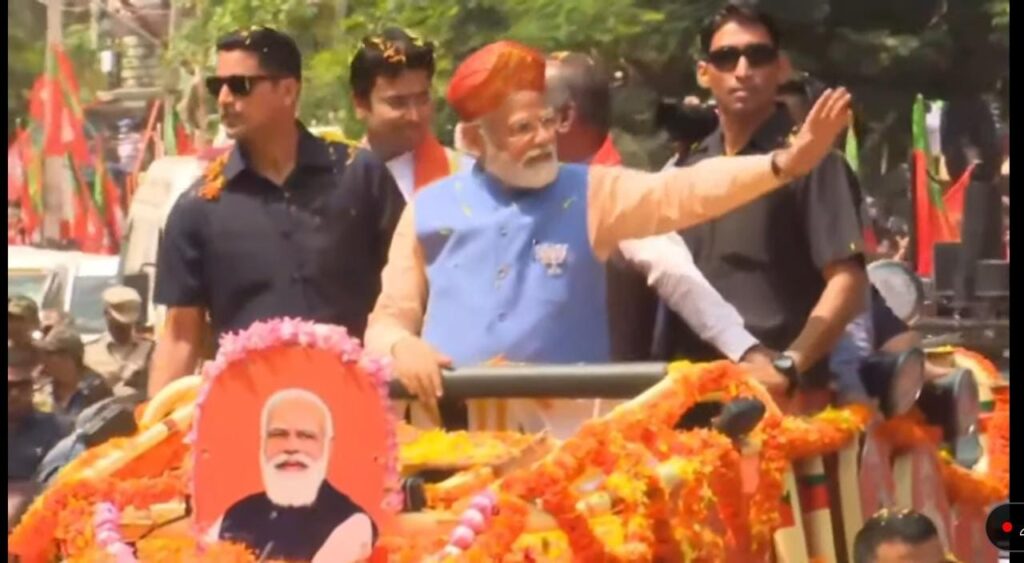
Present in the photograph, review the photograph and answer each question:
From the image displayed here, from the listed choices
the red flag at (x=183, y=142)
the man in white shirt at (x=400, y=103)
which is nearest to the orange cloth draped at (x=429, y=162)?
the man in white shirt at (x=400, y=103)

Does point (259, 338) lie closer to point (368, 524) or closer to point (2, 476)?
point (368, 524)

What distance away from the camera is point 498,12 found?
385 centimetres

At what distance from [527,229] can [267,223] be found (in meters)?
0.60

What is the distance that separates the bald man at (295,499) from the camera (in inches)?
145

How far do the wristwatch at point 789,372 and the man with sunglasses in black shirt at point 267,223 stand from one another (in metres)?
0.82

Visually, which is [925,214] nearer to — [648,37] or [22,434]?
[648,37]

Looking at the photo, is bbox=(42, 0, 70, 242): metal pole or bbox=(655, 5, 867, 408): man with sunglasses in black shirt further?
bbox=(42, 0, 70, 242): metal pole

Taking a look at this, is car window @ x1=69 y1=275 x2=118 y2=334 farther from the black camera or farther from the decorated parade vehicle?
the black camera

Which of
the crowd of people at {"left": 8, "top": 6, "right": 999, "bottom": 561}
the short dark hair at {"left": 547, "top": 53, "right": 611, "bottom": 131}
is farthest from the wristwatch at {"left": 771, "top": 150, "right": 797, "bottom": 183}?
the short dark hair at {"left": 547, "top": 53, "right": 611, "bottom": 131}

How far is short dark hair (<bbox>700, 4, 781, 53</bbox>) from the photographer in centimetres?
371

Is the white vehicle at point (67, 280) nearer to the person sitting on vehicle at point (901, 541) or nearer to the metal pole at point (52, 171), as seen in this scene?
the metal pole at point (52, 171)

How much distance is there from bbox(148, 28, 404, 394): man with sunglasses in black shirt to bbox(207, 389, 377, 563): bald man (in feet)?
0.93

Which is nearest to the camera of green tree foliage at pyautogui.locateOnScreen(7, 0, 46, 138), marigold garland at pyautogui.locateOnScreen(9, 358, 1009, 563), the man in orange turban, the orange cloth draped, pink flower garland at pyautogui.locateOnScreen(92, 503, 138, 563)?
marigold garland at pyautogui.locateOnScreen(9, 358, 1009, 563)

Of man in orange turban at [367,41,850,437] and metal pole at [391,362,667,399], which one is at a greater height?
man in orange turban at [367,41,850,437]
